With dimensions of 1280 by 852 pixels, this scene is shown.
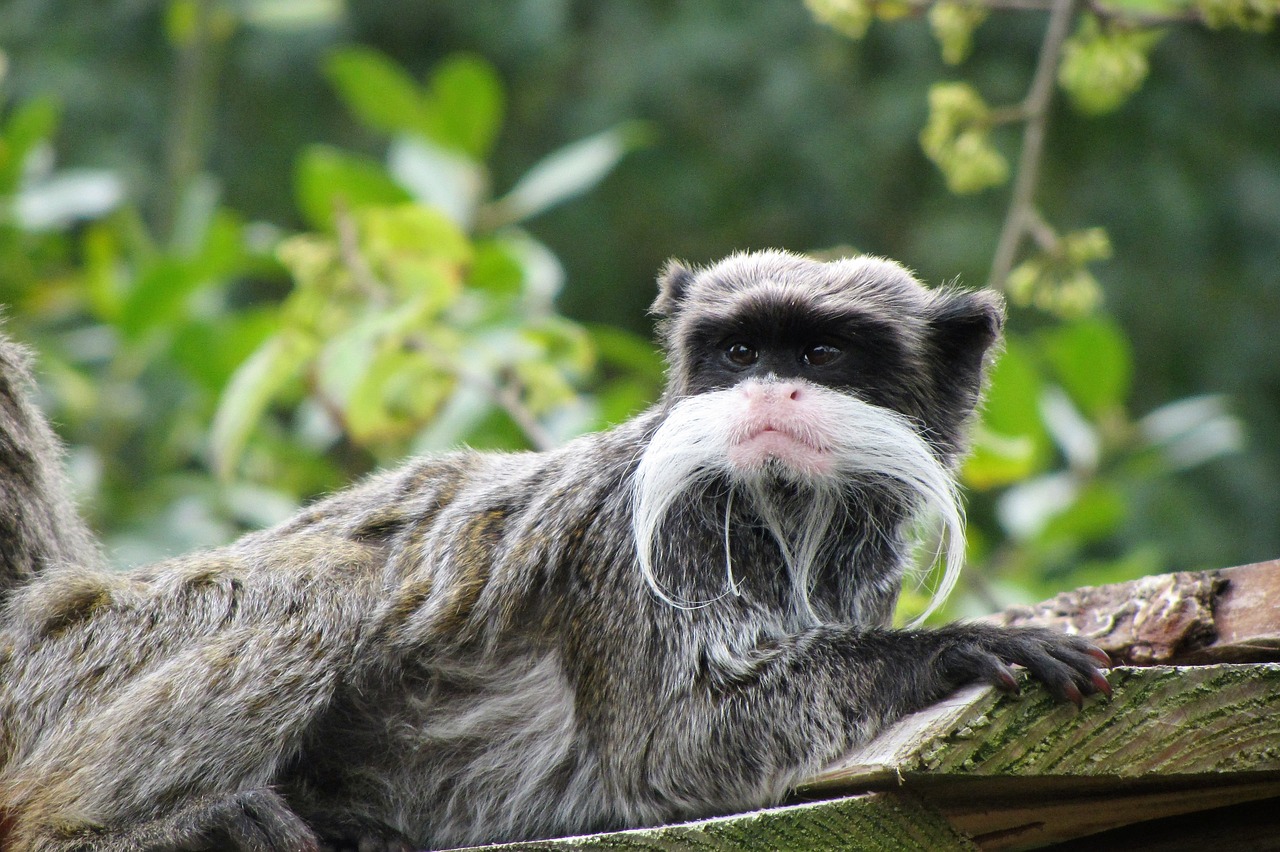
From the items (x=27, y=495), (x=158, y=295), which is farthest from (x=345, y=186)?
(x=27, y=495)

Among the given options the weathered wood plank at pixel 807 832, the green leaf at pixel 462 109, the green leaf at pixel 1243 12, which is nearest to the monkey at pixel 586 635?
the weathered wood plank at pixel 807 832

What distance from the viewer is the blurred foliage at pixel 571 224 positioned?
5570 mm

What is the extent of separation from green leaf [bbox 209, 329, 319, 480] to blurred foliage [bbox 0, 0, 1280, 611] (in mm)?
19

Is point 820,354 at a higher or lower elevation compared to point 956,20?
lower

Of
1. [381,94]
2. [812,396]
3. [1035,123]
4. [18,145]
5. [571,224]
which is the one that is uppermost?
[381,94]

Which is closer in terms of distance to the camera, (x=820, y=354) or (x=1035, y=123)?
(x=820, y=354)

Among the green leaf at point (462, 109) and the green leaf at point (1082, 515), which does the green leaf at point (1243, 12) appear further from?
the green leaf at point (462, 109)

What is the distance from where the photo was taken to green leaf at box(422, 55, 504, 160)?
21.1 feet

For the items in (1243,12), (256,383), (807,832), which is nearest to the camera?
(807,832)

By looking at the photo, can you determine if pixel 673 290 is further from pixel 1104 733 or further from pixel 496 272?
pixel 496 272

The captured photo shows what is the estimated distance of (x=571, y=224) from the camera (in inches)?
471

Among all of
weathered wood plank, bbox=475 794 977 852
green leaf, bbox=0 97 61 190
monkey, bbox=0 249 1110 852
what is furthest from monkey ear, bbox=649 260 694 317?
green leaf, bbox=0 97 61 190

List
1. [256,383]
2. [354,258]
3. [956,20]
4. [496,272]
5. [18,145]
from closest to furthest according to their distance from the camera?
[956,20], [256,383], [354,258], [496,272], [18,145]

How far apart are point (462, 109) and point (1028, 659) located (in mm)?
4623
